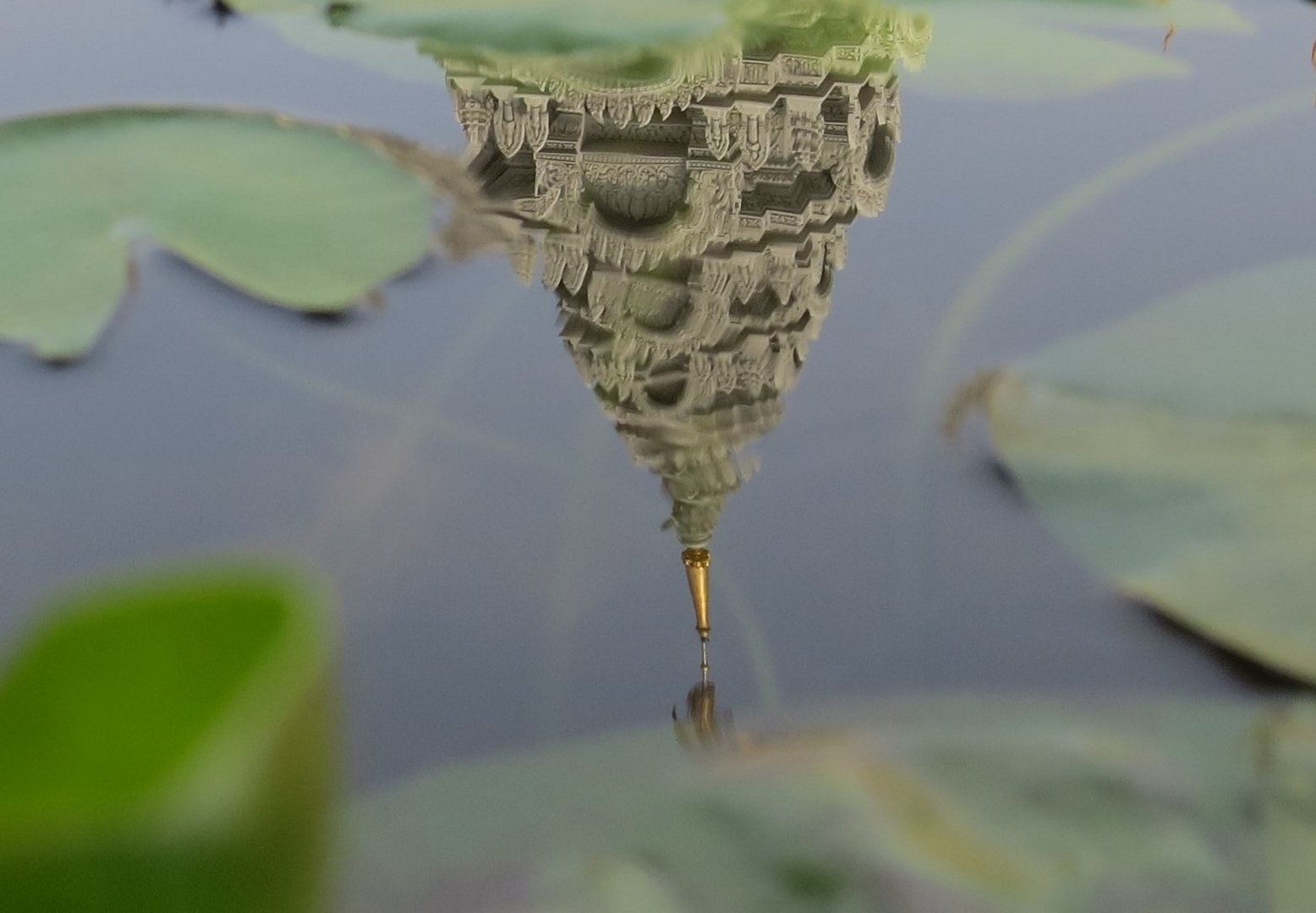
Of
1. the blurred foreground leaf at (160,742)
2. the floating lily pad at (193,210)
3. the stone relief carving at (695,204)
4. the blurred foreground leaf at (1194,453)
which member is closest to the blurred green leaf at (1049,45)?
the stone relief carving at (695,204)

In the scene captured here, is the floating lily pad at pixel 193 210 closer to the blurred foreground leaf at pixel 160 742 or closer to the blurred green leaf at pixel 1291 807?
the blurred green leaf at pixel 1291 807

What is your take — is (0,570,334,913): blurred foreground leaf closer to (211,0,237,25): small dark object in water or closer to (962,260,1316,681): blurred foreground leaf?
(962,260,1316,681): blurred foreground leaf

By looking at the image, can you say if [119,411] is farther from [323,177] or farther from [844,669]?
[844,669]

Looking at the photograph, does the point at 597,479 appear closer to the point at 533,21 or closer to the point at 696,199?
the point at 696,199

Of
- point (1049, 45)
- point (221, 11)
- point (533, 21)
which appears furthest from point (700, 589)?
point (221, 11)

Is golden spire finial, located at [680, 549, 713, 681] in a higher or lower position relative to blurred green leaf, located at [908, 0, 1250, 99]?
lower

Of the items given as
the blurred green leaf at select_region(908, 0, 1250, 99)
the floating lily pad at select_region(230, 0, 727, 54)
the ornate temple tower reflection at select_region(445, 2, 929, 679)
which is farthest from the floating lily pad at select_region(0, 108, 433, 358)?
the blurred green leaf at select_region(908, 0, 1250, 99)
